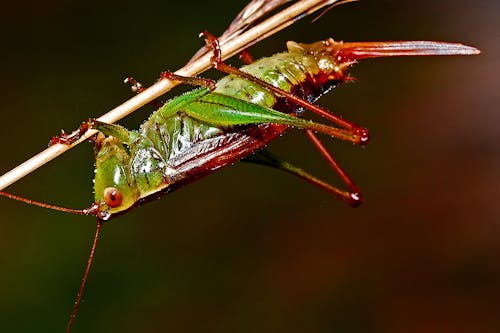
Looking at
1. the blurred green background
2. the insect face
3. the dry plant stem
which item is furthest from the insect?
the blurred green background

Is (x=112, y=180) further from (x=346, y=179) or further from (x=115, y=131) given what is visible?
(x=346, y=179)

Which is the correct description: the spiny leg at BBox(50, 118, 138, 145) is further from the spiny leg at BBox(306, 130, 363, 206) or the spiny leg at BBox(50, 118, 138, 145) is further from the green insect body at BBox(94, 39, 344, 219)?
the spiny leg at BBox(306, 130, 363, 206)

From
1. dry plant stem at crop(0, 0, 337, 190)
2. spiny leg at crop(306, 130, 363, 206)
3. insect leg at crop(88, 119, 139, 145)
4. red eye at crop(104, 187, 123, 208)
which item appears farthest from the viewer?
spiny leg at crop(306, 130, 363, 206)

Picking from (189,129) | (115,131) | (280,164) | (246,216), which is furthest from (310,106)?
(246,216)

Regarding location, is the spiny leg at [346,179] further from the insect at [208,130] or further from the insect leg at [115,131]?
the insect leg at [115,131]

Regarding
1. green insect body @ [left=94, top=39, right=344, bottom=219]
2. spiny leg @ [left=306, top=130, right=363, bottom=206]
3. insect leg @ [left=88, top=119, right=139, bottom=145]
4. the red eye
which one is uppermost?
insect leg @ [left=88, top=119, right=139, bottom=145]

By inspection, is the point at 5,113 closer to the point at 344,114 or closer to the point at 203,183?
the point at 203,183
